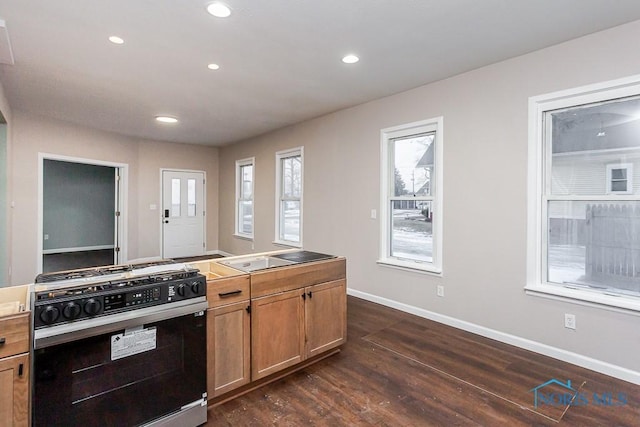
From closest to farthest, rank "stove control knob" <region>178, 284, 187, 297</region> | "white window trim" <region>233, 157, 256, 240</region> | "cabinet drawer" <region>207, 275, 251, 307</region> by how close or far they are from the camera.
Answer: "stove control knob" <region>178, 284, 187, 297</region> → "cabinet drawer" <region>207, 275, 251, 307</region> → "white window trim" <region>233, 157, 256, 240</region>

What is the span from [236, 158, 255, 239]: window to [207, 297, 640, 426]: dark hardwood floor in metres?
4.57

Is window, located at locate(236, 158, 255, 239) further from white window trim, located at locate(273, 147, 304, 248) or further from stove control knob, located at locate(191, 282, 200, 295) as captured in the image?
stove control knob, located at locate(191, 282, 200, 295)

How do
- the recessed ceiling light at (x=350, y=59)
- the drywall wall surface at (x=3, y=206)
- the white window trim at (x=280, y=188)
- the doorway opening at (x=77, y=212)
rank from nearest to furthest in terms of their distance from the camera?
the recessed ceiling light at (x=350, y=59), the drywall wall surface at (x=3, y=206), the white window trim at (x=280, y=188), the doorway opening at (x=77, y=212)

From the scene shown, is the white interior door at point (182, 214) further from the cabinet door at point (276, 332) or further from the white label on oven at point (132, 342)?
the white label on oven at point (132, 342)

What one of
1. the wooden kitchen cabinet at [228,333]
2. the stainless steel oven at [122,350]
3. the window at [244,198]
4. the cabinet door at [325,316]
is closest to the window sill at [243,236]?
the window at [244,198]

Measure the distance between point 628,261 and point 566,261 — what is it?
1.32 feet

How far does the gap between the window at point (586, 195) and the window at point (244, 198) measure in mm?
5295

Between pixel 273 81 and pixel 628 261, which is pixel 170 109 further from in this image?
pixel 628 261

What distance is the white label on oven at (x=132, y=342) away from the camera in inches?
63.1

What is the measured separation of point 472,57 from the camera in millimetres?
3000

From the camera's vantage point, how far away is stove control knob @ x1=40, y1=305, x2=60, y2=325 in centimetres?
141

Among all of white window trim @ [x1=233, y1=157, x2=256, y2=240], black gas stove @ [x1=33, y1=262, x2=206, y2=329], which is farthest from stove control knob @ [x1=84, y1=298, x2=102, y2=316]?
white window trim @ [x1=233, y1=157, x2=256, y2=240]

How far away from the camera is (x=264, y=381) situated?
235 centimetres

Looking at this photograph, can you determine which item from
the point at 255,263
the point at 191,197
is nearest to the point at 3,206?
the point at 191,197
